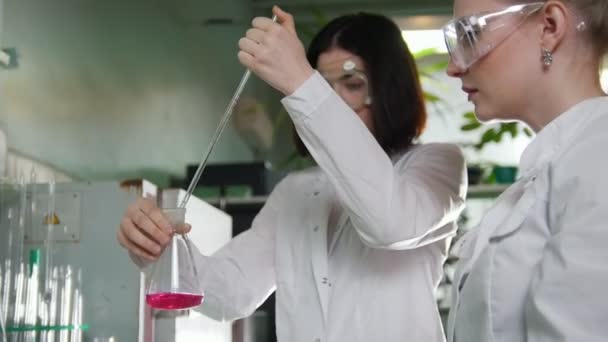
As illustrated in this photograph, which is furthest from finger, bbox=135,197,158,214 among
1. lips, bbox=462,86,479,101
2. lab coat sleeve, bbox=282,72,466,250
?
lips, bbox=462,86,479,101

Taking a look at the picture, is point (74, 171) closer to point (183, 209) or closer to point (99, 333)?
point (99, 333)

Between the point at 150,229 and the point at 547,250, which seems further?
the point at 150,229

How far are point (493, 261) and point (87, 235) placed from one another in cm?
95

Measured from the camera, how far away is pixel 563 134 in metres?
0.89

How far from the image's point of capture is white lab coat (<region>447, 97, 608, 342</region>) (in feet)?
2.44

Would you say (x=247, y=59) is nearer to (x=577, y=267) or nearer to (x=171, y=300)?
(x=171, y=300)

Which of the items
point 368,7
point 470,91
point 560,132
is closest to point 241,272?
point 470,91

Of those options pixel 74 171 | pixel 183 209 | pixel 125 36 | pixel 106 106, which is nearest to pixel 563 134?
pixel 183 209

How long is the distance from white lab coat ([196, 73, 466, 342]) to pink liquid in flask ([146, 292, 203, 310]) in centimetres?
14

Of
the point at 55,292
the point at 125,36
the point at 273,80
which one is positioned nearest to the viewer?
the point at 273,80

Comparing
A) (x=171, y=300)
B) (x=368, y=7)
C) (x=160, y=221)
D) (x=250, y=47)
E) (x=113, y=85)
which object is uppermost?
(x=368, y=7)

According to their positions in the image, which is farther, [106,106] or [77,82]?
[106,106]

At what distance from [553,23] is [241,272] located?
2.19 feet

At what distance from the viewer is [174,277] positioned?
1.13 meters
